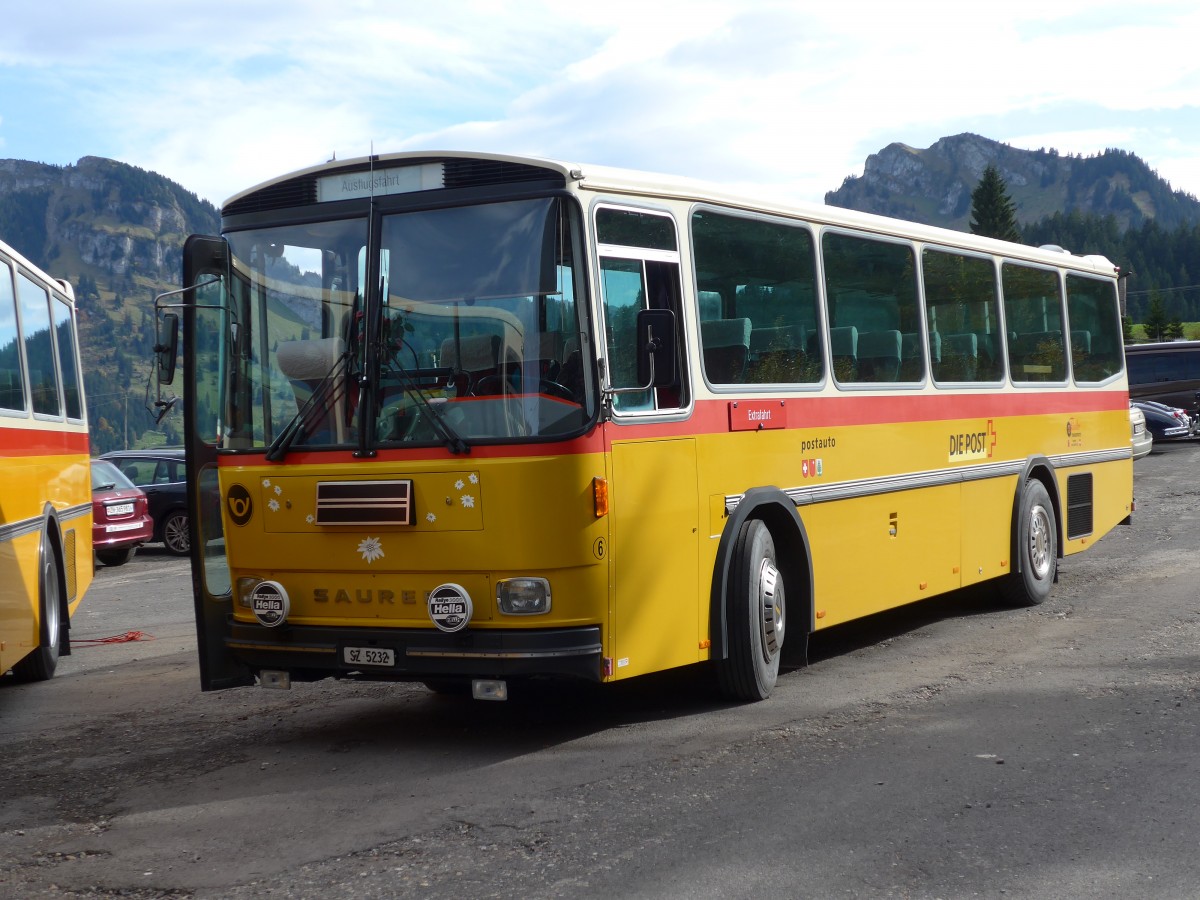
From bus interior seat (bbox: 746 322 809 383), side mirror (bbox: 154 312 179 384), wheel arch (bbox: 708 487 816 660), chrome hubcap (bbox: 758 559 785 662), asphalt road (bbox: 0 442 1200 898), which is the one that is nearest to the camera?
asphalt road (bbox: 0 442 1200 898)

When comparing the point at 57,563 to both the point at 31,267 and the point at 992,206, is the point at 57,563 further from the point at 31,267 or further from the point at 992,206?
the point at 992,206

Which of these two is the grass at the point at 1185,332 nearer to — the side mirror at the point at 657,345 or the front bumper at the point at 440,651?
the side mirror at the point at 657,345

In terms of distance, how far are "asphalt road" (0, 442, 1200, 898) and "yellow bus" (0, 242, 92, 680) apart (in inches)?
19.8

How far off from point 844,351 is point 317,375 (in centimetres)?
378

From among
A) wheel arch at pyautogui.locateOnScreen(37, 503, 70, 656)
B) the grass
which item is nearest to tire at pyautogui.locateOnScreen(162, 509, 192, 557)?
wheel arch at pyautogui.locateOnScreen(37, 503, 70, 656)

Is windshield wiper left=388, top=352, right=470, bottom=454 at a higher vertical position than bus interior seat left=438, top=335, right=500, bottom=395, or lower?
lower

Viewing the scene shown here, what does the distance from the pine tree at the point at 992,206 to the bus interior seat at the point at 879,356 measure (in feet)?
369

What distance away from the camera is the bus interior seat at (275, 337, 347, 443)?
23.2 ft

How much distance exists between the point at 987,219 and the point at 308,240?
386ft

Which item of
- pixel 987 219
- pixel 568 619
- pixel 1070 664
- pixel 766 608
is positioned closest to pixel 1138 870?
pixel 568 619

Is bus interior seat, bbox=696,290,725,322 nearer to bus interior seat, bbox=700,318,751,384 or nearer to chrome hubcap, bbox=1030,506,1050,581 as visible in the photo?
bus interior seat, bbox=700,318,751,384

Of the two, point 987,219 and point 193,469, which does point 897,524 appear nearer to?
point 193,469

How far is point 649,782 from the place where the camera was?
20.6ft

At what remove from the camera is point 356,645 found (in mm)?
7086
